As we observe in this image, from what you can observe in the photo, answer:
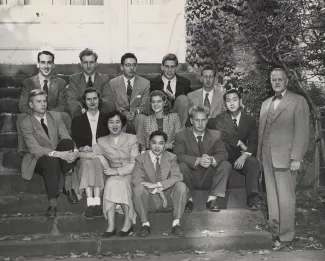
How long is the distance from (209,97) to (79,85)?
5.88ft

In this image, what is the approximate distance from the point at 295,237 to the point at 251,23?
3954 millimetres

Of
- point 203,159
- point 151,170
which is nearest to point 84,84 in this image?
point 151,170

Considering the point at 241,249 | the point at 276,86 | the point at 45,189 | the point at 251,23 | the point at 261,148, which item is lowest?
the point at 241,249

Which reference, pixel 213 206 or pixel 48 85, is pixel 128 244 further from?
pixel 48 85

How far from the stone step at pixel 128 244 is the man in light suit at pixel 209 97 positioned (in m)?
1.92

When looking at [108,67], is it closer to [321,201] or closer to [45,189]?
A: [45,189]

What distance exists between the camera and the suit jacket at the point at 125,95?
7918mm

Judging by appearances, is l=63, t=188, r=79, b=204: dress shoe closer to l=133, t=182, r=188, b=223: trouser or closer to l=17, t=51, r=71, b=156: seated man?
l=133, t=182, r=188, b=223: trouser

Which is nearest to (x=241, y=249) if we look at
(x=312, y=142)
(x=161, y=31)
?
(x=312, y=142)

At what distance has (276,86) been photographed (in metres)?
6.61

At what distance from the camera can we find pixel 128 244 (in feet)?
20.6

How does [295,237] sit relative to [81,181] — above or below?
below

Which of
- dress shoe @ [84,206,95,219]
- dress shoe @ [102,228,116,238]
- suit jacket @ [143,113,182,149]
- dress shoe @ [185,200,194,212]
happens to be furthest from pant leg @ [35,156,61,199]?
dress shoe @ [185,200,194,212]

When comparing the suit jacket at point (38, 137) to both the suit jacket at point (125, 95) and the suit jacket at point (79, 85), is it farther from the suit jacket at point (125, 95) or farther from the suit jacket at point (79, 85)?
the suit jacket at point (125, 95)
